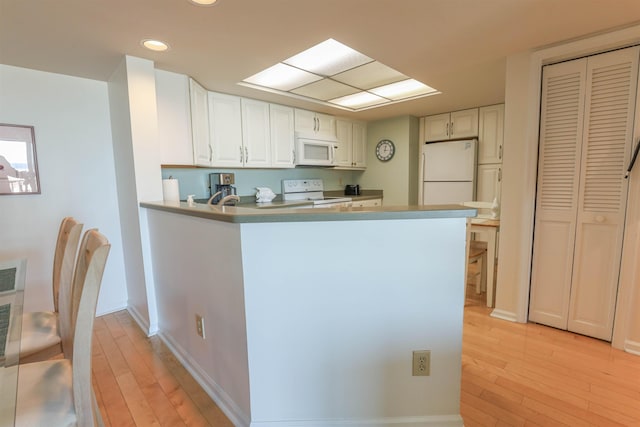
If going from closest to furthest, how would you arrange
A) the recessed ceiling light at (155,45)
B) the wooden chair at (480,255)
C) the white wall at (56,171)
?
the recessed ceiling light at (155,45), the white wall at (56,171), the wooden chair at (480,255)

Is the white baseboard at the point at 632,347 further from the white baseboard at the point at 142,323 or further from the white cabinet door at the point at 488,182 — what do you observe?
the white baseboard at the point at 142,323

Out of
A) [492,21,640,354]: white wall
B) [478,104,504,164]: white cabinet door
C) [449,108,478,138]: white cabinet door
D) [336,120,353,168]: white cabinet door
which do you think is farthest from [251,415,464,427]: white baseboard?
[449,108,478,138]: white cabinet door

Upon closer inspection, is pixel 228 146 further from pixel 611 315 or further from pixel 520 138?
pixel 611 315

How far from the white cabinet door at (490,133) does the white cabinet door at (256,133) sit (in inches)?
110

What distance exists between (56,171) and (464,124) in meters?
4.51

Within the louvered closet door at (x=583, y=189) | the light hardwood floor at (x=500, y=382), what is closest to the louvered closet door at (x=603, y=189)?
the louvered closet door at (x=583, y=189)

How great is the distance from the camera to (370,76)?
2873mm

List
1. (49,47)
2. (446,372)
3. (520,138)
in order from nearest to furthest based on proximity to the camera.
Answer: (446,372), (49,47), (520,138)

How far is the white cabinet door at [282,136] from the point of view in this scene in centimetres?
358

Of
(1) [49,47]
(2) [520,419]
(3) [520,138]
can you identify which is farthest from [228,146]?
(2) [520,419]

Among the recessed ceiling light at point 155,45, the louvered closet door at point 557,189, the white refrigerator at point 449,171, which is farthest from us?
the white refrigerator at point 449,171

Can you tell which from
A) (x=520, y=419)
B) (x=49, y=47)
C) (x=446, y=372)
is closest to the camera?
(x=446, y=372)

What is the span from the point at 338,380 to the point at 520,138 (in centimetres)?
221

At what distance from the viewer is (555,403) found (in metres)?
1.52
